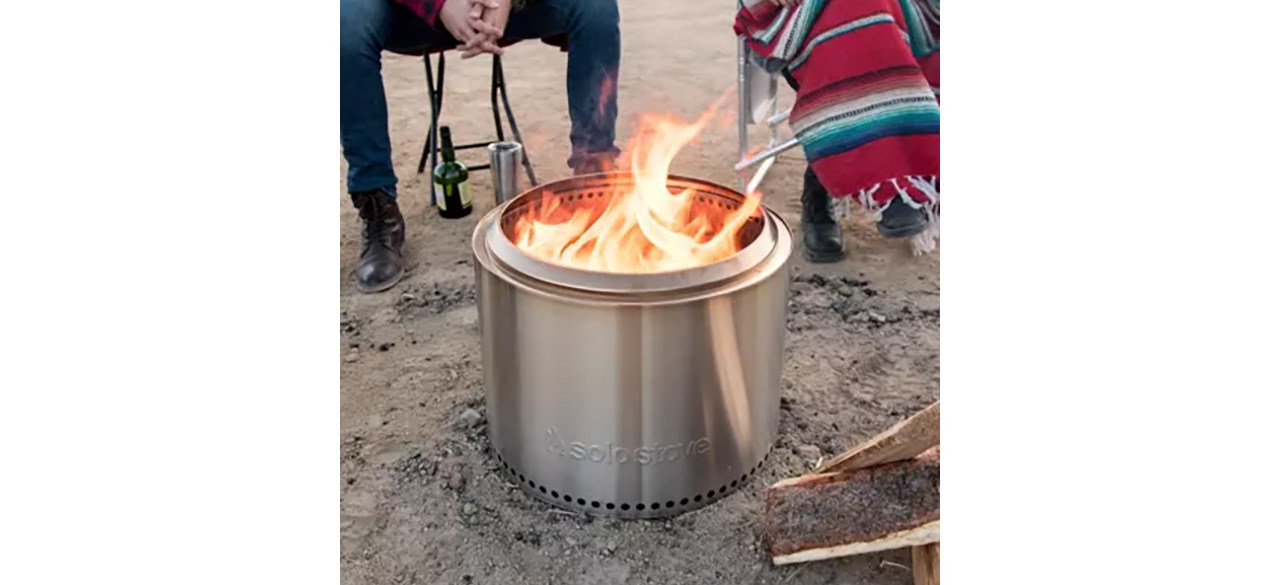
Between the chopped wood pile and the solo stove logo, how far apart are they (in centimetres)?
19

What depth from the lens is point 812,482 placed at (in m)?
1.91

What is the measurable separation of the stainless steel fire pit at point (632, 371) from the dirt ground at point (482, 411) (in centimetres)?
9

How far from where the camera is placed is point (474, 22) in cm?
279

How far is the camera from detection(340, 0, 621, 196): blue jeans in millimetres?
2844

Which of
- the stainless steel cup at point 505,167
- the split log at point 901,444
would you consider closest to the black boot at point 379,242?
the stainless steel cup at point 505,167

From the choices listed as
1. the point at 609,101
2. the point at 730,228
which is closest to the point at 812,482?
the point at 730,228

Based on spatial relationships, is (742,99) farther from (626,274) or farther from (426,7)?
(626,274)

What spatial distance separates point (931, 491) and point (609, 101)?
195 centimetres

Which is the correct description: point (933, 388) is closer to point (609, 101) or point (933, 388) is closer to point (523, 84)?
point (609, 101)

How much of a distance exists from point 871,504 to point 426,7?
1.94 meters

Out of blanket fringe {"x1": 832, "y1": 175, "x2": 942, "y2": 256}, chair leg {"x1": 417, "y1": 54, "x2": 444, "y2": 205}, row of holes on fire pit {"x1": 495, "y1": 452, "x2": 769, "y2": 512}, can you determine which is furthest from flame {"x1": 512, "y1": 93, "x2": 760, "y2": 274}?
chair leg {"x1": 417, "y1": 54, "x2": 444, "y2": 205}

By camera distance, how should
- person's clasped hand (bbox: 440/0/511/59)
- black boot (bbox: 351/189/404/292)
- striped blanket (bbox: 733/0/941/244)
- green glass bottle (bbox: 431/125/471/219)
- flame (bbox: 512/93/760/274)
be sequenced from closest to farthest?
1. flame (bbox: 512/93/760/274)
2. striped blanket (bbox: 733/0/941/244)
3. person's clasped hand (bbox: 440/0/511/59)
4. black boot (bbox: 351/189/404/292)
5. green glass bottle (bbox: 431/125/471/219)

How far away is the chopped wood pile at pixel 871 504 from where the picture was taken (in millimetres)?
1711

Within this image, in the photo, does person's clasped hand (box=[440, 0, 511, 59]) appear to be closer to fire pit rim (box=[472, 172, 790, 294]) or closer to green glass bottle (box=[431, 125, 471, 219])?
green glass bottle (box=[431, 125, 471, 219])
